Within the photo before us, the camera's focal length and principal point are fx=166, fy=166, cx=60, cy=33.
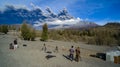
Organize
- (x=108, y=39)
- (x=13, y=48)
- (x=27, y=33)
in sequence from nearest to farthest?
(x=13, y=48)
(x=108, y=39)
(x=27, y=33)

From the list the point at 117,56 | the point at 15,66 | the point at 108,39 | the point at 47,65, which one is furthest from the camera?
the point at 108,39

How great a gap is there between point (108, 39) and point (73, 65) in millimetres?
37016

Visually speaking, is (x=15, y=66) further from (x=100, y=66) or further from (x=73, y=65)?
(x=100, y=66)

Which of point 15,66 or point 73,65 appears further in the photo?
point 73,65

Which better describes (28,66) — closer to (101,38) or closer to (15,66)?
(15,66)

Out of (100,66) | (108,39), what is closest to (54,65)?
(100,66)

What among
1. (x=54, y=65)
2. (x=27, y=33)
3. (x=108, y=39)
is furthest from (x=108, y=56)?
(x=27, y=33)

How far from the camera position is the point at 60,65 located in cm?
1794

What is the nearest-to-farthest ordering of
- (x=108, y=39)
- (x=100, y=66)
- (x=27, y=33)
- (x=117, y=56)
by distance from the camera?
(x=100, y=66) → (x=117, y=56) → (x=108, y=39) → (x=27, y=33)

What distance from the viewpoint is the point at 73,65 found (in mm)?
18094

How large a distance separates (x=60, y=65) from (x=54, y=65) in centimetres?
65

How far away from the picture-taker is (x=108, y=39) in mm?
52375

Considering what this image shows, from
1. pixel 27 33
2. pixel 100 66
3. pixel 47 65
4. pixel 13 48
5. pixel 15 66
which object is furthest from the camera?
pixel 27 33

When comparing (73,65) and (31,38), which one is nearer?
(73,65)
